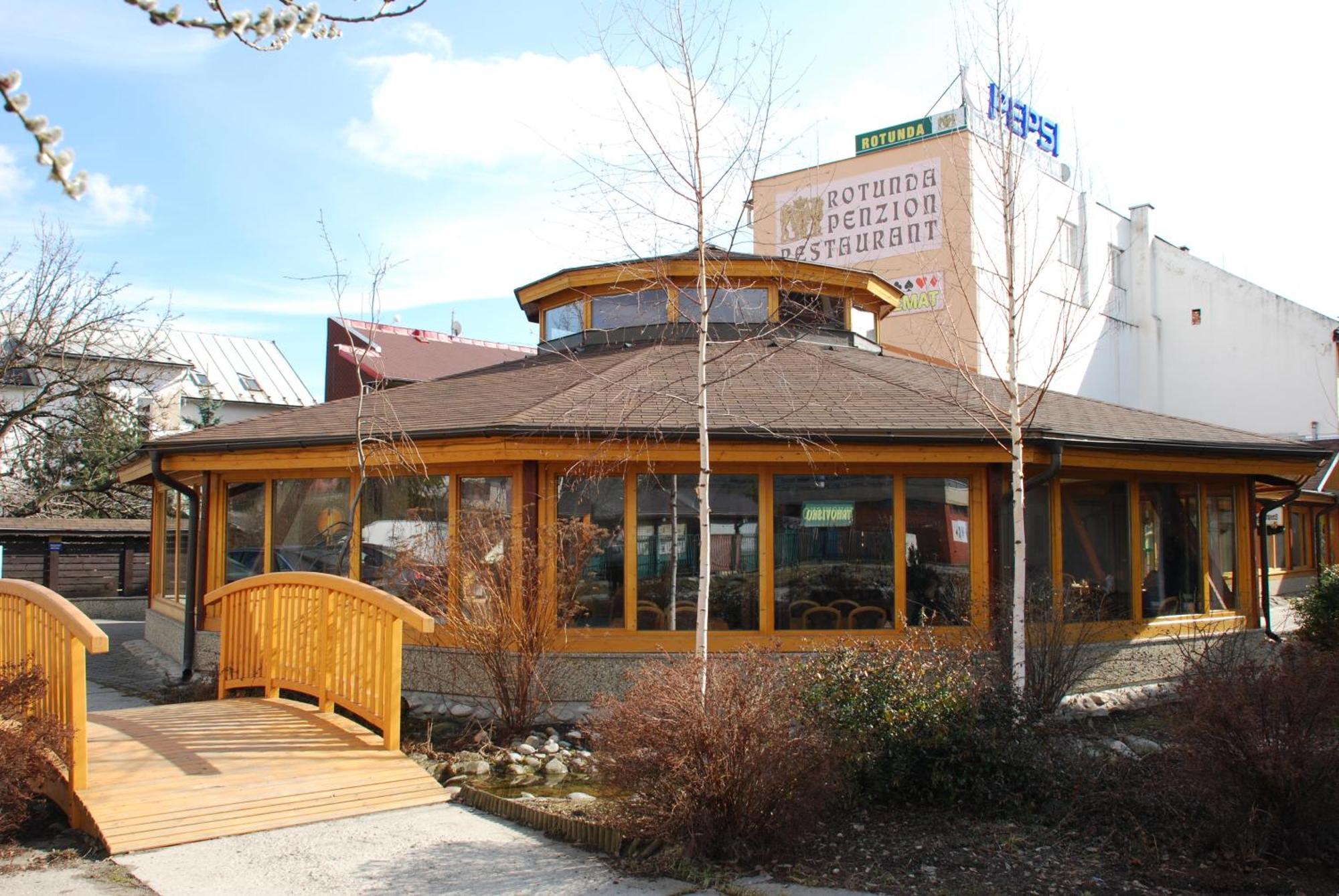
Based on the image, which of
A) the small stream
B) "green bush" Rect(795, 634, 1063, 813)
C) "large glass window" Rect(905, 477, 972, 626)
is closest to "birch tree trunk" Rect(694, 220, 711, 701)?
"green bush" Rect(795, 634, 1063, 813)

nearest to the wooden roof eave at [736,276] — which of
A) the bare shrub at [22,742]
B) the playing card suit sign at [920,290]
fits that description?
the bare shrub at [22,742]

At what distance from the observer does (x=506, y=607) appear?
8.01m

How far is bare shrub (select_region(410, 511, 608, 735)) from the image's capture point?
26.3 ft

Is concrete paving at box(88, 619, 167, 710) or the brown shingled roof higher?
the brown shingled roof

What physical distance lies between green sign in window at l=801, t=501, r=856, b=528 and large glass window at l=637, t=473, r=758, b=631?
0.48 m

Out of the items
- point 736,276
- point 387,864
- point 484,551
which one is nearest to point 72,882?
point 387,864

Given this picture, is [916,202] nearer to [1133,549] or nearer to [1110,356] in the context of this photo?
[1110,356]

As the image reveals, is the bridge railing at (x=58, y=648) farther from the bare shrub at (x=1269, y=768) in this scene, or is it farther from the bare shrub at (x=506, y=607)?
the bare shrub at (x=1269, y=768)

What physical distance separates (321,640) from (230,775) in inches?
66.4

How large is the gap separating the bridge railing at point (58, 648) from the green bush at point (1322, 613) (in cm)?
1261

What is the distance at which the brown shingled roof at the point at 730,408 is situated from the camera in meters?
9.11

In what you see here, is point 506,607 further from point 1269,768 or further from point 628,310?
point 628,310

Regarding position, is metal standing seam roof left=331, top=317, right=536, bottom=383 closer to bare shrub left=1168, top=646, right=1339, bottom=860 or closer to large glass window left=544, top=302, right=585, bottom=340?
large glass window left=544, top=302, right=585, bottom=340

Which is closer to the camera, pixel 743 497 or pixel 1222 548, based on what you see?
pixel 743 497
